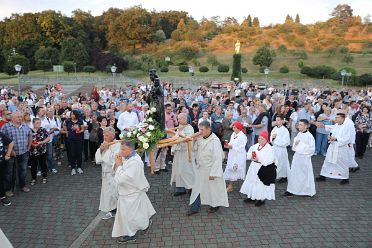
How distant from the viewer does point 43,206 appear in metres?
8.25

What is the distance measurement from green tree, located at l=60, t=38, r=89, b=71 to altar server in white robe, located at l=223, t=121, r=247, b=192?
56145 mm

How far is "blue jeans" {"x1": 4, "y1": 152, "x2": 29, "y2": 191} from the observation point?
860 cm

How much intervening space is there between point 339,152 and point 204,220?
17.3 feet

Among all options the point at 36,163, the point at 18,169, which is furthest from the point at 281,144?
the point at 18,169

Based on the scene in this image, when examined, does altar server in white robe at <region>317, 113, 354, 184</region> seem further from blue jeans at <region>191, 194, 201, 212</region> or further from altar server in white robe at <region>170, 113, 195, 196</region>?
blue jeans at <region>191, 194, 201, 212</region>

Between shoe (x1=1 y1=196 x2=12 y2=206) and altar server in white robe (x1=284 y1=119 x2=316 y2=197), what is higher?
altar server in white robe (x1=284 y1=119 x2=316 y2=197)

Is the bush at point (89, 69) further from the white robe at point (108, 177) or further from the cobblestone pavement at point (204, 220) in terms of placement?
the white robe at point (108, 177)

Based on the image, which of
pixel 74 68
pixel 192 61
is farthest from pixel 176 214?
pixel 192 61

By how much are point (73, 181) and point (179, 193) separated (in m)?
3.38

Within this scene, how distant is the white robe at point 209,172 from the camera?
7554mm

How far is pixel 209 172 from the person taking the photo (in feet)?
25.2

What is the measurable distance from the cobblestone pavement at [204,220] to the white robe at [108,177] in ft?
1.50

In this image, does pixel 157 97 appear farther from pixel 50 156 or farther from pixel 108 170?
pixel 50 156

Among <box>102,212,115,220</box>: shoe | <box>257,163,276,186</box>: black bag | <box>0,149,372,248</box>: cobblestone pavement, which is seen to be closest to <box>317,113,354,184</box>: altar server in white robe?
<box>0,149,372,248</box>: cobblestone pavement
